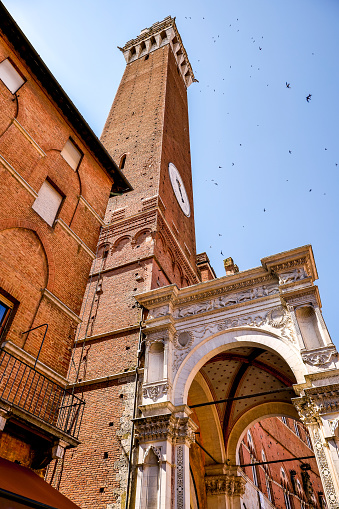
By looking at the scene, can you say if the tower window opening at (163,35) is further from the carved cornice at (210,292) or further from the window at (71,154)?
the carved cornice at (210,292)

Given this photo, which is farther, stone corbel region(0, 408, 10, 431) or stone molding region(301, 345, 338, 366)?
stone molding region(301, 345, 338, 366)

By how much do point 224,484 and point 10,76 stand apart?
12898 mm

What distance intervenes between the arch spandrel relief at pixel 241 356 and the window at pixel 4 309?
4.36 metres

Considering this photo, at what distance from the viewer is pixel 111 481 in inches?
369

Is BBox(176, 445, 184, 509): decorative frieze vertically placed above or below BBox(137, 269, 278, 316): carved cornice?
below

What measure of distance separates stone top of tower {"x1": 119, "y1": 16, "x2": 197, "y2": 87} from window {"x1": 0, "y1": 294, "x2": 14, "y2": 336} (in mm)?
30499

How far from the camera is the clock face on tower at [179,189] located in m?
21.0

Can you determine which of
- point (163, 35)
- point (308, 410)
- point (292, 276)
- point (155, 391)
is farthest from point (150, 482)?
point (163, 35)

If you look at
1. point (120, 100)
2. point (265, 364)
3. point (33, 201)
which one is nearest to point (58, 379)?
point (33, 201)

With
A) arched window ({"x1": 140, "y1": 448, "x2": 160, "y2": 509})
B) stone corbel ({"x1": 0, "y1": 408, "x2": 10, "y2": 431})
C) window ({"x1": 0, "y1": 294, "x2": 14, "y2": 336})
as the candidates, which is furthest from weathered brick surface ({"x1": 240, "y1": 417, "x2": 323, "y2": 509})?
stone corbel ({"x1": 0, "y1": 408, "x2": 10, "y2": 431})

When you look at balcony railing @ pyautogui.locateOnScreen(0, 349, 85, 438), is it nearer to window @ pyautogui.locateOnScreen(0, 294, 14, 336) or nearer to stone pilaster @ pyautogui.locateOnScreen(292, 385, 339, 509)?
window @ pyautogui.locateOnScreen(0, 294, 14, 336)

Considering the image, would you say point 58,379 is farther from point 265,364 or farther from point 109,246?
point 109,246

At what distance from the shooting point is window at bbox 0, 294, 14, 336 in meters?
7.33

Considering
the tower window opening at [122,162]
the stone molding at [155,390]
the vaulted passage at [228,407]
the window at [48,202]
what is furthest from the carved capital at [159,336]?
the tower window opening at [122,162]
